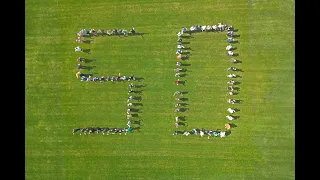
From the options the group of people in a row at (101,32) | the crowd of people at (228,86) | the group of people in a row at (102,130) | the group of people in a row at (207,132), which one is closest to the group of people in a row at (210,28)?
the crowd of people at (228,86)

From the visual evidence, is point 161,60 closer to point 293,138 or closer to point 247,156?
point 247,156

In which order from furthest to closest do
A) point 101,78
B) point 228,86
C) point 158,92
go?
point 101,78, point 158,92, point 228,86

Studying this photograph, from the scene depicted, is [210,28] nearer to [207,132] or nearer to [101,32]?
[207,132]

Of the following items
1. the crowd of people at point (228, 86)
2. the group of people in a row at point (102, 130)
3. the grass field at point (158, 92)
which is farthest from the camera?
the group of people in a row at point (102, 130)

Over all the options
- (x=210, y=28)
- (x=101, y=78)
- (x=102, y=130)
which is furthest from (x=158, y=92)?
(x=210, y=28)

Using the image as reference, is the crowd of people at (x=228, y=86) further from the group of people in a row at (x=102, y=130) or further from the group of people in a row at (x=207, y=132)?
the group of people in a row at (x=102, y=130)
